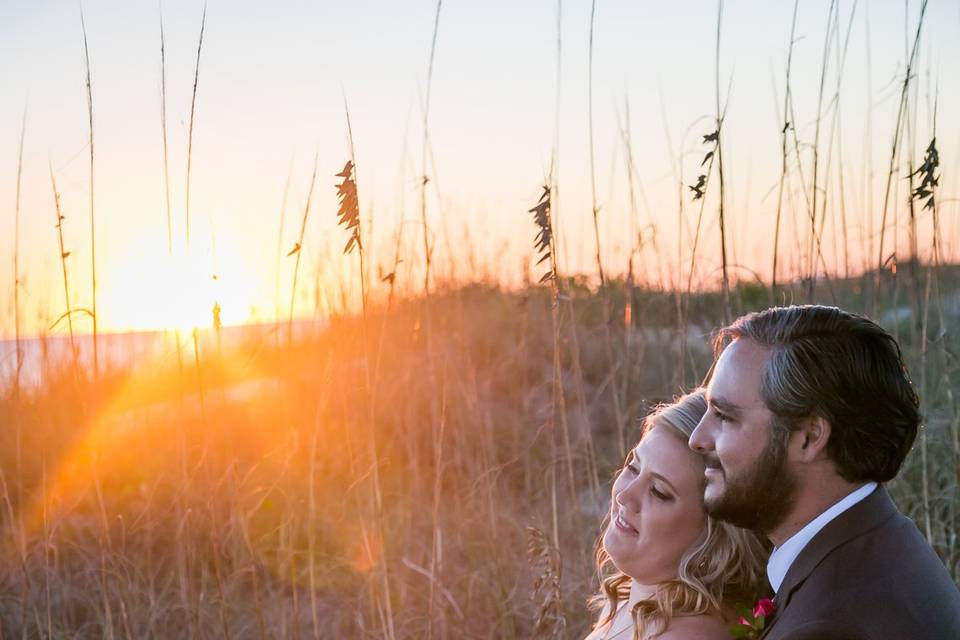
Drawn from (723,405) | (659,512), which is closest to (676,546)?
(659,512)

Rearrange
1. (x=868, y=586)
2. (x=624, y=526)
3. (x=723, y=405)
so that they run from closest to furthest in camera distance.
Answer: (x=868, y=586) < (x=723, y=405) < (x=624, y=526)

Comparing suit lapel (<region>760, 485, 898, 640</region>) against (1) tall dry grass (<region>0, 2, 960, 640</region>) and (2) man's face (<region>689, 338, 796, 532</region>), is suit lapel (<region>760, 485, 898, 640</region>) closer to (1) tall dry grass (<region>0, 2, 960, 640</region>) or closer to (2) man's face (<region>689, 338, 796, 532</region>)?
(2) man's face (<region>689, 338, 796, 532</region>)

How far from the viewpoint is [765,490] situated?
1345 millimetres

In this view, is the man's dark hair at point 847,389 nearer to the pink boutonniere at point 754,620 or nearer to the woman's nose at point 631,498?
the pink boutonniere at point 754,620

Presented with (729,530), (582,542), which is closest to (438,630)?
(582,542)

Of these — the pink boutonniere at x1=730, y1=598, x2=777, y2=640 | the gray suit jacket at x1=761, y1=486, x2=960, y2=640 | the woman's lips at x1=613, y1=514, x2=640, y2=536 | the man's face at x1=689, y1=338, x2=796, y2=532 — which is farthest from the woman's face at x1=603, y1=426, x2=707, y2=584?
the gray suit jacket at x1=761, y1=486, x2=960, y2=640

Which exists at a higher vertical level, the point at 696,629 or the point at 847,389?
the point at 847,389

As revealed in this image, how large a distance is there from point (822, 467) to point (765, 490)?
0.08 meters

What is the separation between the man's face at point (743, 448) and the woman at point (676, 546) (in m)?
0.33

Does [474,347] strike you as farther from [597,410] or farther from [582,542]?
[582,542]

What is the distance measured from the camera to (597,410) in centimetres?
584

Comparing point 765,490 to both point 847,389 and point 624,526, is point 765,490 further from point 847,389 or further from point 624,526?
point 624,526

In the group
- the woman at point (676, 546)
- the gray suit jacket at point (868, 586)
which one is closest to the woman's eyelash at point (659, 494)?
the woman at point (676, 546)

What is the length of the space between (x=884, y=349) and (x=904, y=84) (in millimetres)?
1523
